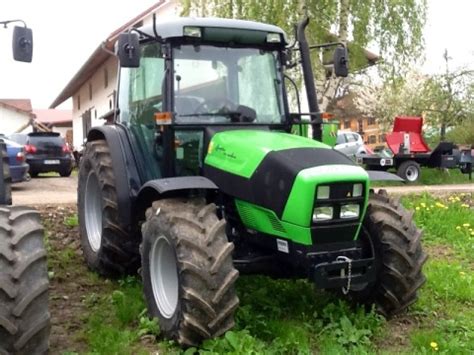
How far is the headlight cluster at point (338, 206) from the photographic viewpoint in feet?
14.0

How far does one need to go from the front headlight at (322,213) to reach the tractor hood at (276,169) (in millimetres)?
58

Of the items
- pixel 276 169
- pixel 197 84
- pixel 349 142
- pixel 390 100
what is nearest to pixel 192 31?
pixel 197 84

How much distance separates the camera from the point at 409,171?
1698 centimetres

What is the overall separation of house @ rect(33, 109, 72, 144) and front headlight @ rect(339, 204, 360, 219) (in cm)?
4749

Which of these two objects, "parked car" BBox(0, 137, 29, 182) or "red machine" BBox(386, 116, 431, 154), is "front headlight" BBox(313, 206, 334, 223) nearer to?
"parked car" BBox(0, 137, 29, 182)

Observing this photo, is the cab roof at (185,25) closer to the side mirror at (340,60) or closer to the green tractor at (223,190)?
the green tractor at (223,190)

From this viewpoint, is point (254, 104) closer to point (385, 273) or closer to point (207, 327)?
point (385, 273)

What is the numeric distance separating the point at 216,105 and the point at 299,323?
73.4 inches

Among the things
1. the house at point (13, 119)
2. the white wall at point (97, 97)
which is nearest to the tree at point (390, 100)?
the white wall at point (97, 97)

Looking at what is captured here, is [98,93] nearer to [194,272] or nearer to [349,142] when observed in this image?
[349,142]

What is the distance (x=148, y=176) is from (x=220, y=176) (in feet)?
3.17

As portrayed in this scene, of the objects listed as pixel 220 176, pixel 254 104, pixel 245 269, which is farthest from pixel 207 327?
pixel 254 104

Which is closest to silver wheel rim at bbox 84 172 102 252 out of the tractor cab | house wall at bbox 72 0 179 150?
the tractor cab

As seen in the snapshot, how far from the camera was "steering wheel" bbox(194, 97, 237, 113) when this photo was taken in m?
5.27
